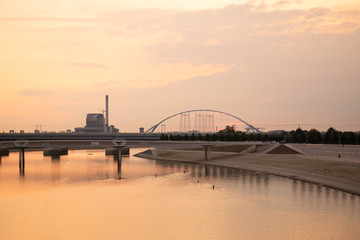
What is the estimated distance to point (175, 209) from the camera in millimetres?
51594

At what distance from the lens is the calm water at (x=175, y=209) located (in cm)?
4097

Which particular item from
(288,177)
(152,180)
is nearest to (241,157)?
(288,177)

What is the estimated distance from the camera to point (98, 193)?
64562 millimetres

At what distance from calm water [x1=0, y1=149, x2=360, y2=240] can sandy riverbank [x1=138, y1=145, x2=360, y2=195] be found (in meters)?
4.85

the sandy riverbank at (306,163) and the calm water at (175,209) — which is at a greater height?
the sandy riverbank at (306,163)

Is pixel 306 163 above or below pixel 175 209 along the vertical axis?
above

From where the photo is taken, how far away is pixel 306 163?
89562 millimetres

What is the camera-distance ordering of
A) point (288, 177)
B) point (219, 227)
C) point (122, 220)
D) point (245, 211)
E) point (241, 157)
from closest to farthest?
point (219, 227) < point (122, 220) < point (245, 211) < point (288, 177) < point (241, 157)

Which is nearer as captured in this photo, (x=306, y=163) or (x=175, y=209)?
(x=175, y=209)

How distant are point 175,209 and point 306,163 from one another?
4801 cm

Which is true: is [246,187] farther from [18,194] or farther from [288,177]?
[18,194]

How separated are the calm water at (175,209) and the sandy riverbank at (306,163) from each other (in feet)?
15.9

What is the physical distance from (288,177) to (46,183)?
159 feet

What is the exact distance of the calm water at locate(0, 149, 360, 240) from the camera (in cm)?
4097
